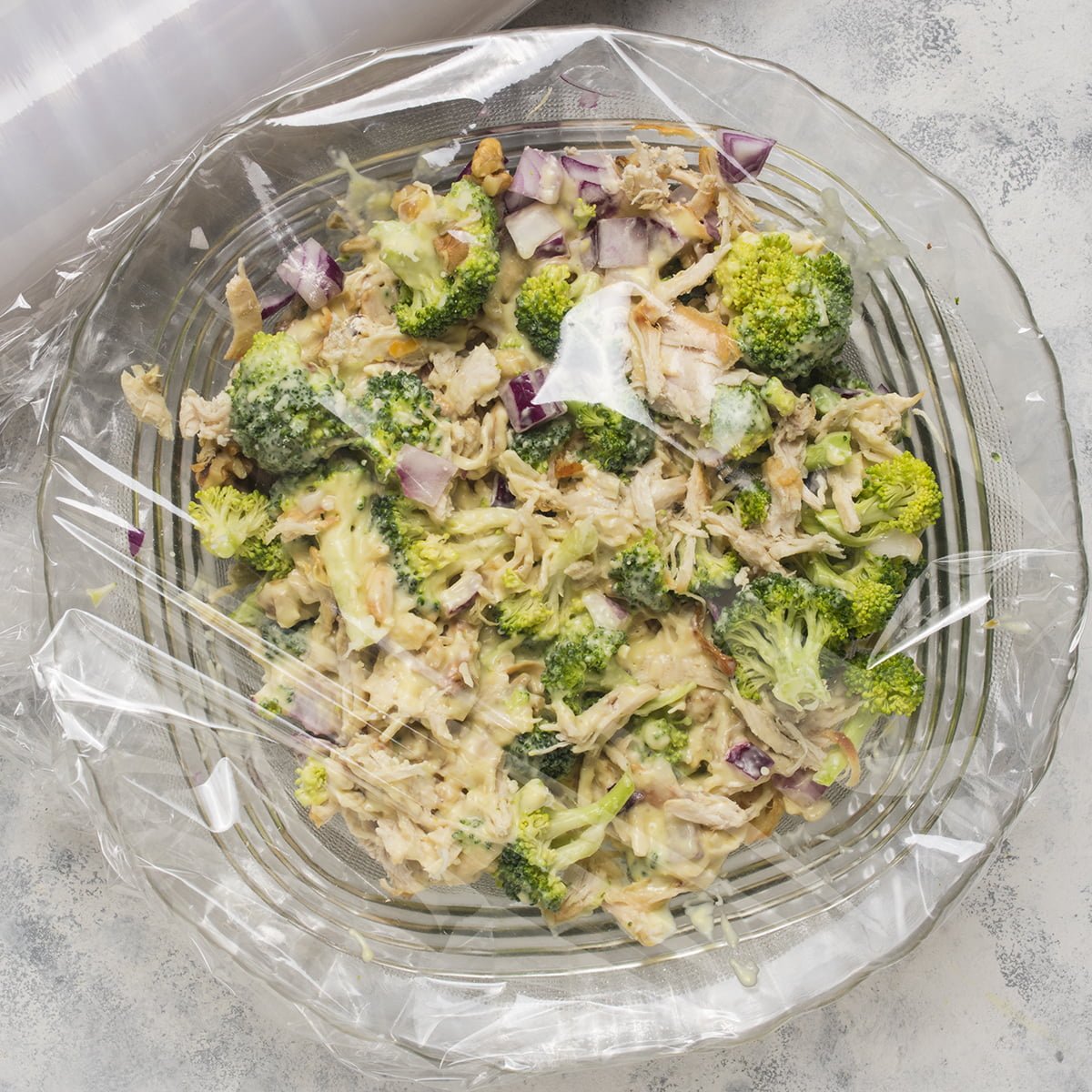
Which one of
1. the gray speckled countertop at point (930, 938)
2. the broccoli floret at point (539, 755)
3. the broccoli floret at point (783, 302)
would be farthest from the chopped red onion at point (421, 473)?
the gray speckled countertop at point (930, 938)

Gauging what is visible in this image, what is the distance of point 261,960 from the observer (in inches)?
74.8

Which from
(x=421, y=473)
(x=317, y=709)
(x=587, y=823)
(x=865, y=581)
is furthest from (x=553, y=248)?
(x=587, y=823)

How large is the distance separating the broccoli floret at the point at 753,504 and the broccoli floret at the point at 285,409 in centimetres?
67

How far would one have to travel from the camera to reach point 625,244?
1.74m

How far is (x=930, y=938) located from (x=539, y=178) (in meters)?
1.79

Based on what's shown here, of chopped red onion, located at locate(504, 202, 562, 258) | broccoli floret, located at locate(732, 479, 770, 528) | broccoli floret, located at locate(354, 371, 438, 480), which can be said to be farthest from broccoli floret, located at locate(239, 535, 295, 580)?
broccoli floret, located at locate(732, 479, 770, 528)

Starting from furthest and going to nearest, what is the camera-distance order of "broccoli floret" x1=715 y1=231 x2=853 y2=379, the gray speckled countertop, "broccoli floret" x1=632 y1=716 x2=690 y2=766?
the gray speckled countertop, "broccoli floret" x1=632 y1=716 x2=690 y2=766, "broccoli floret" x1=715 y1=231 x2=853 y2=379

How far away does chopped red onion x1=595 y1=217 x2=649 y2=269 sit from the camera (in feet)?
5.71

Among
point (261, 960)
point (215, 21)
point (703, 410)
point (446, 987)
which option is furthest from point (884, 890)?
point (215, 21)

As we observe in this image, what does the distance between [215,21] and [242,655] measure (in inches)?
47.0

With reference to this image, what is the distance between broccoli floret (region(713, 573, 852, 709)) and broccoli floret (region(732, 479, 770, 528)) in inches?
3.9

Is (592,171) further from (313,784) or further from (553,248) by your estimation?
(313,784)

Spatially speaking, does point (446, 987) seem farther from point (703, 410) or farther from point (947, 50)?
point (947, 50)

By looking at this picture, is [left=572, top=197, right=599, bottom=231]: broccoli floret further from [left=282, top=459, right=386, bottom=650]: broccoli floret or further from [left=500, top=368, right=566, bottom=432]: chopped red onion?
[left=282, top=459, right=386, bottom=650]: broccoli floret
